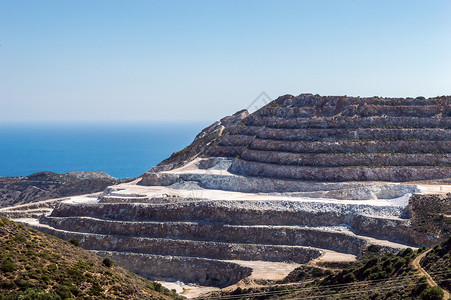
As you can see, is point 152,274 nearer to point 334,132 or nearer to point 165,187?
point 165,187

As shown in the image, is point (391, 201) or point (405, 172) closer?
point (391, 201)

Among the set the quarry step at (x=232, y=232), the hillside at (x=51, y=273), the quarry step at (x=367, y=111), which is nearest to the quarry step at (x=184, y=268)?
the quarry step at (x=232, y=232)

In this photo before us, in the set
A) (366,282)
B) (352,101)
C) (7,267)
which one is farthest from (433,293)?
(352,101)

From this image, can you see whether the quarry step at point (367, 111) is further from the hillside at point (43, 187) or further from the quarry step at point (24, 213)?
the hillside at point (43, 187)

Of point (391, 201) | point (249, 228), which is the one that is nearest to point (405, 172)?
point (391, 201)

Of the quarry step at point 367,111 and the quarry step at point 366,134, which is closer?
the quarry step at point 366,134
